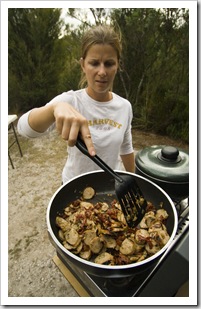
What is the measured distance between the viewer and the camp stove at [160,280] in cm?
56

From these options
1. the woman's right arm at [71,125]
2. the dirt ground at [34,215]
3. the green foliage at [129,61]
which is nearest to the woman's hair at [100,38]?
the woman's right arm at [71,125]

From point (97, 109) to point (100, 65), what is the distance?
22cm

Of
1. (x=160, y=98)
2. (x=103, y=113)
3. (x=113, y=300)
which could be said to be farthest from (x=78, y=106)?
(x=160, y=98)

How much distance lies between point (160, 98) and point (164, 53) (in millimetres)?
663

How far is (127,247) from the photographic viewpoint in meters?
0.80

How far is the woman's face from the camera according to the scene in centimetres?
108

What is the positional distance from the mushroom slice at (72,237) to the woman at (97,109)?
39cm

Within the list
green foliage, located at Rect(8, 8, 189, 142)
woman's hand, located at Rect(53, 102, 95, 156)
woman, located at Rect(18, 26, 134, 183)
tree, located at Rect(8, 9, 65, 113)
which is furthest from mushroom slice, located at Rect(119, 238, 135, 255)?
tree, located at Rect(8, 9, 65, 113)

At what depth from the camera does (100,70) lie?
3.53 ft

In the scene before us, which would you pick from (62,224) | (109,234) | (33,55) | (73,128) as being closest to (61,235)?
(62,224)

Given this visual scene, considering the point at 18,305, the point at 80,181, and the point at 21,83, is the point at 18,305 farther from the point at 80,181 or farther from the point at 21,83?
the point at 21,83

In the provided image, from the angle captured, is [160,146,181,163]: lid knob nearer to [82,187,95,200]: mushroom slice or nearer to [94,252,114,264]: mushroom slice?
[82,187,95,200]: mushroom slice

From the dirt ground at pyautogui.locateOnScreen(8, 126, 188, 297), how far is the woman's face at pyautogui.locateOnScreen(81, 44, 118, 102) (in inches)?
55.6

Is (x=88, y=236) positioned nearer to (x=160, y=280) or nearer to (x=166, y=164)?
(x=160, y=280)
